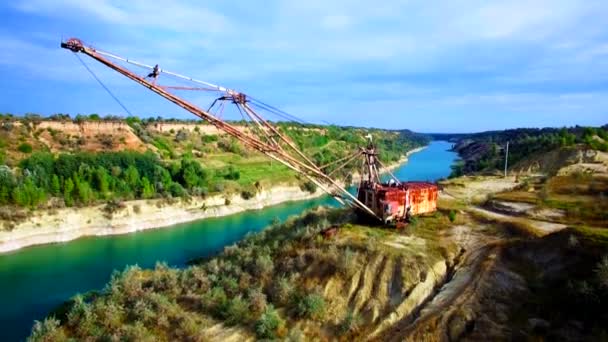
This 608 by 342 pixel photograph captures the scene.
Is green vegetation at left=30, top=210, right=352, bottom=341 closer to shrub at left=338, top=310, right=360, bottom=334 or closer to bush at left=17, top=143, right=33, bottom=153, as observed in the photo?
shrub at left=338, top=310, right=360, bottom=334

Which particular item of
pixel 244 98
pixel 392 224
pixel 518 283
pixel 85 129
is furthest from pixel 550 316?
pixel 85 129

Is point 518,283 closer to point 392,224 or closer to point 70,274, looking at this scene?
point 392,224

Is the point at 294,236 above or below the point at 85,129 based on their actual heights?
below

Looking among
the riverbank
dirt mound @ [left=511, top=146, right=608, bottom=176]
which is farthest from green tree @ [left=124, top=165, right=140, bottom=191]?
dirt mound @ [left=511, top=146, right=608, bottom=176]

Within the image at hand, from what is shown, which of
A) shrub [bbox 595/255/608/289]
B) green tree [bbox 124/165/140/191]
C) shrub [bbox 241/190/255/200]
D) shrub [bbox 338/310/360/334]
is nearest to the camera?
shrub [bbox 595/255/608/289]

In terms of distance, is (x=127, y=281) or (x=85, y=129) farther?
(x=85, y=129)

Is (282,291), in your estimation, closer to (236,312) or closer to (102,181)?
(236,312)

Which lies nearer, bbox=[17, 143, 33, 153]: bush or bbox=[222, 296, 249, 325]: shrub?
bbox=[222, 296, 249, 325]: shrub
